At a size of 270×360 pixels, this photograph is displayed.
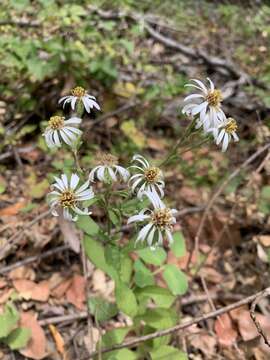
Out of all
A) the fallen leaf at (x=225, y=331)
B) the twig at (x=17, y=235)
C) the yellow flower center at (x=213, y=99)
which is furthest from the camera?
the fallen leaf at (x=225, y=331)

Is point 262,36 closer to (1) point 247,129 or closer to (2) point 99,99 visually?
(1) point 247,129

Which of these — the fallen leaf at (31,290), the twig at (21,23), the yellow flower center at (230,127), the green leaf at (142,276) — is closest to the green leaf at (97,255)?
the green leaf at (142,276)

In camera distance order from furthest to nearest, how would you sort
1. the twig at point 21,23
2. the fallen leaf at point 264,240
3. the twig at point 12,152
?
the twig at point 21,23
the twig at point 12,152
the fallen leaf at point 264,240

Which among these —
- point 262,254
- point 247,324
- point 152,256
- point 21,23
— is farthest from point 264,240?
point 21,23

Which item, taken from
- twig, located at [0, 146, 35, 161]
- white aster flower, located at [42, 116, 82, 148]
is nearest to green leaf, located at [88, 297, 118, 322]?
white aster flower, located at [42, 116, 82, 148]

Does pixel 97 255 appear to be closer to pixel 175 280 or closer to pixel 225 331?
pixel 175 280

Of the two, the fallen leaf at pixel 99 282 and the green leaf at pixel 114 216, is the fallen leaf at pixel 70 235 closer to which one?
the fallen leaf at pixel 99 282

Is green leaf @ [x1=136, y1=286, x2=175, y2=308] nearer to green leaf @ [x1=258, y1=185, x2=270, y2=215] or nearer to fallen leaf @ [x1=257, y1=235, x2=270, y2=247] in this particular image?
fallen leaf @ [x1=257, y1=235, x2=270, y2=247]
